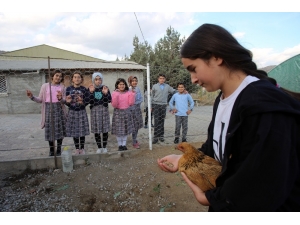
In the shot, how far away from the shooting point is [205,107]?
12.2m

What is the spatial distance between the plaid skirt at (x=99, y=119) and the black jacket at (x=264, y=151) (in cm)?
353

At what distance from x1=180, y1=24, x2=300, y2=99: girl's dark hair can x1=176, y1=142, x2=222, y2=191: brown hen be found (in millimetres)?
531

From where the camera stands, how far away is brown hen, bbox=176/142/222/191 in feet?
3.49

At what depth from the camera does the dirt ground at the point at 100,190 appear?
2371 mm

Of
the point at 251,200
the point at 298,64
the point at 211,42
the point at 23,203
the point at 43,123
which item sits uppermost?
the point at 298,64

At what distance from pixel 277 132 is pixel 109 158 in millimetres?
3469

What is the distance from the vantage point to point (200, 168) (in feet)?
3.72

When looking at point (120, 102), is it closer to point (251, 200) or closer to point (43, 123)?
point (43, 123)

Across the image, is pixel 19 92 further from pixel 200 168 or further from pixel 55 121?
pixel 200 168

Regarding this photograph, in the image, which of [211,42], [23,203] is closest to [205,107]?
[23,203]

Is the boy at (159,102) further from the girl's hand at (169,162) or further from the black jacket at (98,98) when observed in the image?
the girl's hand at (169,162)

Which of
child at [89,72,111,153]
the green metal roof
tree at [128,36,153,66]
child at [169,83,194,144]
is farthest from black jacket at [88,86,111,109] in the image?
the green metal roof

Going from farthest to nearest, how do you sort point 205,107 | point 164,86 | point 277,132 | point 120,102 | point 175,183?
1. point 205,107
2. point 164,86
3. point 120,102
4. point 175,183
5. point 277,132

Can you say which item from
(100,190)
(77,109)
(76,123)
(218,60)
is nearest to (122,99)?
(77,109)
